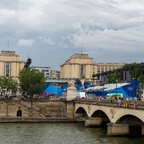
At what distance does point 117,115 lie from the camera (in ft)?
204

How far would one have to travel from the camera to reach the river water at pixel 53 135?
5697cm

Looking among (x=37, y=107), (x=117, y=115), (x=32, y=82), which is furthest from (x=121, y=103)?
(x=32, y=82)

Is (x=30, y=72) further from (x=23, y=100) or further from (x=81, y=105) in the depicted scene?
(x=81, y=105)

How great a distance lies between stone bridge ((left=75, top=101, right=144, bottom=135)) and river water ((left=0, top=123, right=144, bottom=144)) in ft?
7.59

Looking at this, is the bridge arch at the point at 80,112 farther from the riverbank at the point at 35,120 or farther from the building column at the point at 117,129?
the building column at the point at 117,129

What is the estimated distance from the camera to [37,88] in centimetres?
10169

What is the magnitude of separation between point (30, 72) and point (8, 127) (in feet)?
109

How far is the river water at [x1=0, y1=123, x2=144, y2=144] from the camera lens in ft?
187

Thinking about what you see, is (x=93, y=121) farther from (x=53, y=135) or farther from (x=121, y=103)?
(x=121, y=103)

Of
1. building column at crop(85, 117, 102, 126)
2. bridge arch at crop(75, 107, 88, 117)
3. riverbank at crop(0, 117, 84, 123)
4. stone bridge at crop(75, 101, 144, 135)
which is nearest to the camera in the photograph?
stone bridge at crop(75, 101, 144, 135)

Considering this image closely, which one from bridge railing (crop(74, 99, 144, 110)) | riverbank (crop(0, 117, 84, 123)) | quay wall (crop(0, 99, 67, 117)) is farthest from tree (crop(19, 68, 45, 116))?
bridge railing (crop(74, 99, 144, 110))

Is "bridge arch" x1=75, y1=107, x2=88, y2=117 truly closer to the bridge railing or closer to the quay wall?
the quay wall

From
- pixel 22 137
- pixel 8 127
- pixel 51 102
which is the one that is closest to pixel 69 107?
pixel 51 102

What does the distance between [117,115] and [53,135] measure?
10.5m
